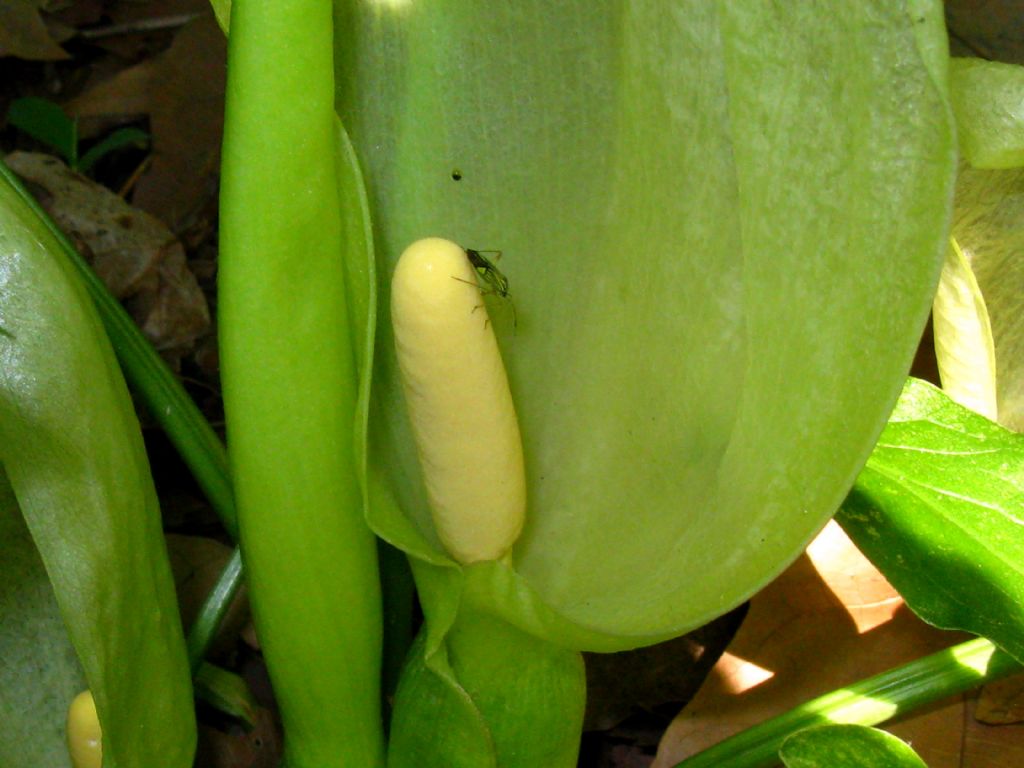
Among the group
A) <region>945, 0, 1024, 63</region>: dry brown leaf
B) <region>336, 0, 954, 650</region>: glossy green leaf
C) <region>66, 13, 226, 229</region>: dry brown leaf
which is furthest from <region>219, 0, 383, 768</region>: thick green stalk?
<region>945, 0, 1024, 63</region>: dry brown leaf

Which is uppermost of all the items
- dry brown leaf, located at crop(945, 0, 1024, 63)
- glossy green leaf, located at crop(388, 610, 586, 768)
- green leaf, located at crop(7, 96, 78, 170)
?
dry brown leaf, located at crop(945, 0, 1024, 63)

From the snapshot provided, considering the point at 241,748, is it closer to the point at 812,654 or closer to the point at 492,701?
the point at 492,701

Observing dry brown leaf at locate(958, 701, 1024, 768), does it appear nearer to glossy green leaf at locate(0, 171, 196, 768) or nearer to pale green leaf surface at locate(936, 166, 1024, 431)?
pale green leaf surface at locate(936, 166, 1024, 431)

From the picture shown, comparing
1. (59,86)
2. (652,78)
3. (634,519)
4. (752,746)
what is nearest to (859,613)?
(752,746)

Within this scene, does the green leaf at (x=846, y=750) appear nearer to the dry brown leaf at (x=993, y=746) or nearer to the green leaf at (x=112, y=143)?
the dry brown leaf at (x=993, y=746)

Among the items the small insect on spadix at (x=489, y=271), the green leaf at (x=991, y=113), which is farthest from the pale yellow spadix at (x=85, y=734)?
the green leaf at (x=991, y=113)

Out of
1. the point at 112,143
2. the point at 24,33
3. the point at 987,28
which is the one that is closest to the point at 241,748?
the point at 112,143
